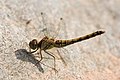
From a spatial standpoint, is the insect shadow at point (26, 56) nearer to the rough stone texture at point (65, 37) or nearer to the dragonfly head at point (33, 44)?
the rough stone texture at point (65, 37)

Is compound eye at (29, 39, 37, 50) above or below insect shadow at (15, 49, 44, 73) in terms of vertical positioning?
above

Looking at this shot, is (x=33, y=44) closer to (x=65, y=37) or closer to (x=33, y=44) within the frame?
(x=33, y=44)

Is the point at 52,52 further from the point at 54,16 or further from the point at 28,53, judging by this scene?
the point at 54,16

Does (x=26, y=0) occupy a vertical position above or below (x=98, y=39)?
above

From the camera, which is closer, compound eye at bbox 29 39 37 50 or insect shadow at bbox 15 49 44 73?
insect shadow at bbox 15 49 44 73

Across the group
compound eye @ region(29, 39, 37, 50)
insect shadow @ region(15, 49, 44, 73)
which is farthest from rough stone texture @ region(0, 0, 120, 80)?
compound eye @ region(29, 39, 37, 50)

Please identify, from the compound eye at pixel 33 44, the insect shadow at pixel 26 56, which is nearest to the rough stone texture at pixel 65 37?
the insect shadow at pixel 26 56

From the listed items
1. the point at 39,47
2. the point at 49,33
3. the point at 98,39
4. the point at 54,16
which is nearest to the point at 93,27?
the point at 98,39

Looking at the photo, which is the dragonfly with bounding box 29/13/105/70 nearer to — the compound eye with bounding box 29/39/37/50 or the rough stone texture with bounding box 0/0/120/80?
the compound eye with bounding box 29/39/37/50
